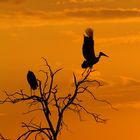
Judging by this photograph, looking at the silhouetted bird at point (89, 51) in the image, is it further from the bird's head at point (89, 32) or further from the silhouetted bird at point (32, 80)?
the silhouetted bird at point (32, 80)

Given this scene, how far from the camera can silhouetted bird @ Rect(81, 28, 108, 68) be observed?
21.7m

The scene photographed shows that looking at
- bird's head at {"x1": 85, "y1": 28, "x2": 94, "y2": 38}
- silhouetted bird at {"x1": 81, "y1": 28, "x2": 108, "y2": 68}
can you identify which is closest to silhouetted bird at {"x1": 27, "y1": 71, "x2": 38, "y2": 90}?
silhouetted bird at {"x1": 81, "y1": 28, "x2": 108, "y2": 68}

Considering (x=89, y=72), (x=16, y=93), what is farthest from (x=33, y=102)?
(x=89, y=72)

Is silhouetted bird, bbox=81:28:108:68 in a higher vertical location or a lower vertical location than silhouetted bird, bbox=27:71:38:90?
higher

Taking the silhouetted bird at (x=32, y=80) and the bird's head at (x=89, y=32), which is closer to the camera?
the bird's head at (x=89, y=32)

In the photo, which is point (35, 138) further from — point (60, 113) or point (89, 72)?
point (89, 72)

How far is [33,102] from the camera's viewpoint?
2111 cm

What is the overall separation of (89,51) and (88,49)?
17cm

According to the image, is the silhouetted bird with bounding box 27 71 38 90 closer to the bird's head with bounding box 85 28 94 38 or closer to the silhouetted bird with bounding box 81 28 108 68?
the silhouetted bird with bounding box 81 28 108 68

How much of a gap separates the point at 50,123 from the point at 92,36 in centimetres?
402

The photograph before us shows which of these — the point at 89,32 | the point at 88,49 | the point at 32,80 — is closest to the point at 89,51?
the point at 88,49

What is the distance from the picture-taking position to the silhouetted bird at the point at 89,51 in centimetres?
2170

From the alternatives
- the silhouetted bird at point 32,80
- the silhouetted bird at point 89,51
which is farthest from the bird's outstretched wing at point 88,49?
the silhouetted bird at point 32,80

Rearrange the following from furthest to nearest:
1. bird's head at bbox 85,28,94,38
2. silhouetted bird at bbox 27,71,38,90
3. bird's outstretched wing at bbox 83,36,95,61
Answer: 1. silhouetted bird at bbox 27,71,38,90
2. bird's outstretched wing at bbox 83,36,95,61
3. bird's head at bbox 85,28,94,38
